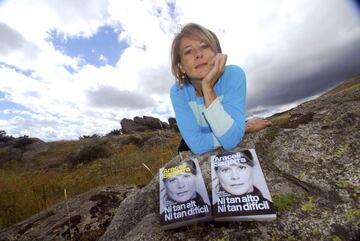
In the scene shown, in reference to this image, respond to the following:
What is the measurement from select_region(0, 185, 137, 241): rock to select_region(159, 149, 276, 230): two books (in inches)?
61.9

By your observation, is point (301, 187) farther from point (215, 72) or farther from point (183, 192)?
point (215, 72)

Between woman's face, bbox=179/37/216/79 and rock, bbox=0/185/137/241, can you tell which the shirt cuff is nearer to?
woman's face, bbox=179/37/216/79

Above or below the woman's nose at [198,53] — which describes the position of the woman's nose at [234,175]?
below

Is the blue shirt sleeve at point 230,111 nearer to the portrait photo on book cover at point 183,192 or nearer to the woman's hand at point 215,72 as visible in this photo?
the woman's hand at point 215,72

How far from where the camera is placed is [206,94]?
3289 millimetres

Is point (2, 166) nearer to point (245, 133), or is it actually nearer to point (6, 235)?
point (6, 235)

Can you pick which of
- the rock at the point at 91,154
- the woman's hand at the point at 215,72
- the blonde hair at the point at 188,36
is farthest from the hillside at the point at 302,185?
the rock at the point at 91,154

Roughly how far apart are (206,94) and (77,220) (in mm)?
2773

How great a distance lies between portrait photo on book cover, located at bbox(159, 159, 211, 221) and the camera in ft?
6.82

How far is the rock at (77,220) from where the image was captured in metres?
4.06

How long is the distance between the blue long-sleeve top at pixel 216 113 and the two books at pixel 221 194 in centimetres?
64

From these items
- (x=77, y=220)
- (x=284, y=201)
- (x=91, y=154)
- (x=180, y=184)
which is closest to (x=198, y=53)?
(x=180, y=184)

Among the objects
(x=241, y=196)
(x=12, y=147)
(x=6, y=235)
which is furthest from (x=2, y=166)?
(x=241, y=196)

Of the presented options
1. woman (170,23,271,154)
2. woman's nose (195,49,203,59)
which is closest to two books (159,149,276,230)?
woman (170,23,271,154)
